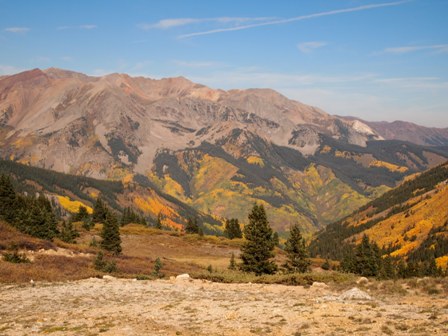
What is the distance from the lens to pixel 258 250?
181 ft

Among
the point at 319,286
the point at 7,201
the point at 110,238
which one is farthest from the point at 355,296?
the point at 7,201

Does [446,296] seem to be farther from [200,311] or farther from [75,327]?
[75,327]

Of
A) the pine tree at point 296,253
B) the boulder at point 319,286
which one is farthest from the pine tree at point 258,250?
the boulder at point 319,286

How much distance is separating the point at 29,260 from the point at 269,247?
27.7 meters

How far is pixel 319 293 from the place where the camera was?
30750mm

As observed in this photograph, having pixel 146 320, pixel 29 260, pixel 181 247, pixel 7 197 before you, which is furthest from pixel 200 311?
pixel 181 247

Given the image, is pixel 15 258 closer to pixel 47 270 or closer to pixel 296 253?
pixel 47 270

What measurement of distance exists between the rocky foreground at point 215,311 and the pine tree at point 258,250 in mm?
20223

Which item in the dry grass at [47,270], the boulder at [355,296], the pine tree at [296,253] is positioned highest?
the boulder at [355,296]

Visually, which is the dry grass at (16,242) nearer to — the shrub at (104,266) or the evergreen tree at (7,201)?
the shrub at (104,266)

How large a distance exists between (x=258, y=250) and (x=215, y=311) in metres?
30.3

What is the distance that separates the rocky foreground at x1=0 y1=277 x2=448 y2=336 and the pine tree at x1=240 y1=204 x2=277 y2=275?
20223mm

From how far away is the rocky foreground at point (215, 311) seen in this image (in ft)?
68.2

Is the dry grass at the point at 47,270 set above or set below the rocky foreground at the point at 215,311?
below
